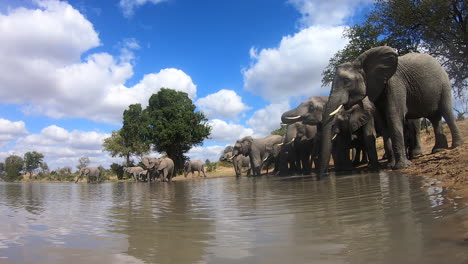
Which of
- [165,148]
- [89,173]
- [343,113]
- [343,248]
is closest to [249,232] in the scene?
[343,248]

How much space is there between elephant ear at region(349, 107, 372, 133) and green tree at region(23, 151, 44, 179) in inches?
2519

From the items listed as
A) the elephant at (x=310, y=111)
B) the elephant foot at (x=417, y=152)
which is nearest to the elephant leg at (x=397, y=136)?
the elephant foot at (x=417, y=152)

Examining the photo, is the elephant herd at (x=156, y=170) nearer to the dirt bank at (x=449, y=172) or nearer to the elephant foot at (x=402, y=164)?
the elephant foot at (x=402, y=164)

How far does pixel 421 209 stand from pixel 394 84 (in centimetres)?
720

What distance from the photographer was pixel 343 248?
5.18 ft

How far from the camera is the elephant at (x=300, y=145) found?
1363 centimetres

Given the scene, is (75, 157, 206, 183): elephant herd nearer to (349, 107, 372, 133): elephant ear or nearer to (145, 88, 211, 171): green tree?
(145, 88, 211, 171): green tree

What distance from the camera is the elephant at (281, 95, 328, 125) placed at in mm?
12711

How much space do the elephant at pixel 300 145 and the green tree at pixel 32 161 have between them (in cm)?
5968

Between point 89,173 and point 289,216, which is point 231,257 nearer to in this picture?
point 289,216

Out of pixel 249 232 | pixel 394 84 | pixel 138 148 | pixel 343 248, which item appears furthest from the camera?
pixel 138 148

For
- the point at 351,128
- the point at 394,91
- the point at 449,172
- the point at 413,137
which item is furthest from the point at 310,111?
the point at 449,172

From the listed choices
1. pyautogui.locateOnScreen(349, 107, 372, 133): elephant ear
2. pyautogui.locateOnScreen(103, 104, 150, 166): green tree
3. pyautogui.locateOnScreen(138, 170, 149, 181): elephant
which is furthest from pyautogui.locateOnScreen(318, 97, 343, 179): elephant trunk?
pyautogui.locateOnScreen(103, 104, 150, 166): green tree

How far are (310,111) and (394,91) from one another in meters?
4.67
